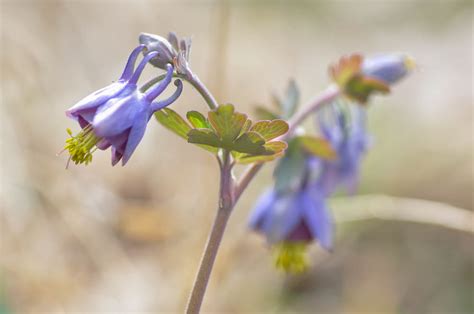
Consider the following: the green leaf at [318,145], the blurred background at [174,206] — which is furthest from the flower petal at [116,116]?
the blurred background at [174,206]

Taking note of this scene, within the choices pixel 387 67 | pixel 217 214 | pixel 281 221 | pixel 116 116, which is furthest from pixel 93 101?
pixel 387 67

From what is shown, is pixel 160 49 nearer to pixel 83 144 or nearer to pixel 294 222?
pixel 83 144

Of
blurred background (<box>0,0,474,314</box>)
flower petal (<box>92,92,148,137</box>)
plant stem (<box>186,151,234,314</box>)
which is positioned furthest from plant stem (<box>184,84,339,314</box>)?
blurred background (<box>0,0,474,314</box>)

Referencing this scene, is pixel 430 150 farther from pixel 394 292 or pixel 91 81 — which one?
pixel 91 81

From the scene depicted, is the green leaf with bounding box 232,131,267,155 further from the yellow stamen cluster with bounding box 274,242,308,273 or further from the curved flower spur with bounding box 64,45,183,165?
the yellow stamen cluster with bounding box 274,242,308,273

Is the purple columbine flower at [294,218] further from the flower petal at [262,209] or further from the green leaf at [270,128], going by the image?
the green leaf at [270,128]

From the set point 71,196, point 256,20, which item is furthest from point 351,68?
point 256,20
